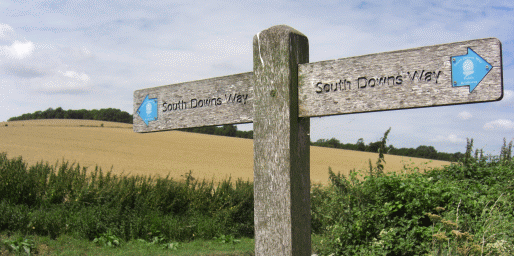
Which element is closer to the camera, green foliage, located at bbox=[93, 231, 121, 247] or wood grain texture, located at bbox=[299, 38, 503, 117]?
wood grain texture, located at bbox=[299, 38, 503, 117]

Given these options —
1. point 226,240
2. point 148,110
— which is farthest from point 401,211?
point 226,240

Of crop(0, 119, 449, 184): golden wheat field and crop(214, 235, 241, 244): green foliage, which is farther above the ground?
crop(0, 119, 449, 184): golden wheat field

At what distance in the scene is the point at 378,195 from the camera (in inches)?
224

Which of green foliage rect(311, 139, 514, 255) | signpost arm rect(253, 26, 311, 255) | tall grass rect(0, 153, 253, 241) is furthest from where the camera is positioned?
tall grass rect(0, 153, 253, 241)

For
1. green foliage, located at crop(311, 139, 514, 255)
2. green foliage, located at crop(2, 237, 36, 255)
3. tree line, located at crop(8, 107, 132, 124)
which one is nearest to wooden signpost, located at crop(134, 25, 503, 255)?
green foliage, located at crop(311, 139, 514, 255)

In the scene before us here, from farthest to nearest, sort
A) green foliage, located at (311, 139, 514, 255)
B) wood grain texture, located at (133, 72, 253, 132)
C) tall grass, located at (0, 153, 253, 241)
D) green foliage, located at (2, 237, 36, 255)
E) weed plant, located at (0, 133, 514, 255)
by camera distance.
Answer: tall grass, located at (0, 153, 253, 241)
green foliage, located at (2, 237, 36, 255)
green foliage, located at (311, 139, 514, 255)
weed plant, located at (0, 133, 514, 255)
wood grain texture, located at (133, 72, 253, 132)

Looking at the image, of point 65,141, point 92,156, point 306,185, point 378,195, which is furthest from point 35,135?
point 306,185

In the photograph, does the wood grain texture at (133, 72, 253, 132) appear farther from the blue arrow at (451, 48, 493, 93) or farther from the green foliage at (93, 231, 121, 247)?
the green foliage at (93, 231, 121, 247)

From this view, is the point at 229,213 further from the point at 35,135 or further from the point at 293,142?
the point at 35,135

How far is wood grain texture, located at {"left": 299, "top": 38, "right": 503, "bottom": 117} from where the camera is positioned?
1.77 meters

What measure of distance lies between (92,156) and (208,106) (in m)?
22.0

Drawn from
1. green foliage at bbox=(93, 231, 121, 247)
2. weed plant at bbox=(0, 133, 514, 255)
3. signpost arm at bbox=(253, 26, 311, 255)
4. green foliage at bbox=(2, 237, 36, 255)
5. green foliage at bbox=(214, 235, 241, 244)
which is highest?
signpost arm at bbox=(253, 26, 311, 255)

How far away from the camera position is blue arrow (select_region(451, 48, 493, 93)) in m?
1.76

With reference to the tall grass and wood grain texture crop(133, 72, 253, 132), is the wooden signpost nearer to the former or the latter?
wood grain texture crop(133, 72, 253, 132)
